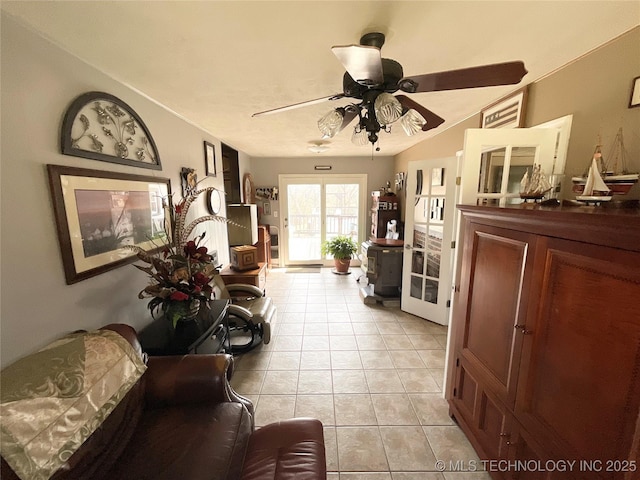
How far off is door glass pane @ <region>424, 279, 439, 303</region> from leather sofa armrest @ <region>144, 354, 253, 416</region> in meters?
2.57

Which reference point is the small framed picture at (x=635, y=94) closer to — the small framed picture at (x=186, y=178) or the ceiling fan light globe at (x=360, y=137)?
the ceiling fan light globe at (x=360, y=137)

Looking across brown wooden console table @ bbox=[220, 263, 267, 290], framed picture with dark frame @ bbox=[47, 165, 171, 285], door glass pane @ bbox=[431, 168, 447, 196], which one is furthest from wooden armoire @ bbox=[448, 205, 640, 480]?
brown wooden console table @ bbox=[220, 263, 267, 290]

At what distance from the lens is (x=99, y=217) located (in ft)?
4.61

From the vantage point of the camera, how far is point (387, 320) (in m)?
3.16

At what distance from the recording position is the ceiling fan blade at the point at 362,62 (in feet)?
2.79

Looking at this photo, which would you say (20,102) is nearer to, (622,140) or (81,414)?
(81,414)

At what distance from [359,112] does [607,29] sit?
1.19 metres

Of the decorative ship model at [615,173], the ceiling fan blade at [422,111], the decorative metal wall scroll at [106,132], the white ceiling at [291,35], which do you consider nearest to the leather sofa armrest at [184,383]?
the decorative metal wall scroll at [106,132]

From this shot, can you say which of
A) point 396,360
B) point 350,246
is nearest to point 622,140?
point 396,360

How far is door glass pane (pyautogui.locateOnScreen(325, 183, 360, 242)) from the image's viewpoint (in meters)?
5.23

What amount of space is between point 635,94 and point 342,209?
425 cm

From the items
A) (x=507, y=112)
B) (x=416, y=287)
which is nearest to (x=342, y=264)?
(x=416, y=287)

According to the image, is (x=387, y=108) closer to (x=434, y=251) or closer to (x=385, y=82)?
(x=385, y=82)

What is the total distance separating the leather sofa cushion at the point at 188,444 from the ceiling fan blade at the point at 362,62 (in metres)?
1.69
